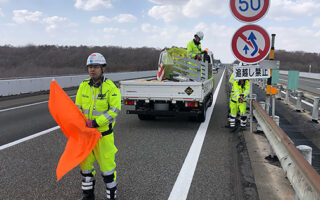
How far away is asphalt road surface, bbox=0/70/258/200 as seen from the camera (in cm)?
372

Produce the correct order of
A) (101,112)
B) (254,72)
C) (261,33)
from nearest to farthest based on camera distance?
(101,112)
(261,33)
(254,72)

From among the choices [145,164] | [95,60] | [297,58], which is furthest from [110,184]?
[297,58]

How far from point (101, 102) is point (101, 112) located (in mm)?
125

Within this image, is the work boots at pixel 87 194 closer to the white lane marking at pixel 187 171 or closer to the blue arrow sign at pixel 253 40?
the white lane marking at pixel 187 171

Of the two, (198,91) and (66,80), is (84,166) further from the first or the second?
(66,80)

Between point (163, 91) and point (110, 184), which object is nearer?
point (110, 184)

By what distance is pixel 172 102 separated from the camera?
23.7ft

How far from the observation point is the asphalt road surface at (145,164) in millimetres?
3723

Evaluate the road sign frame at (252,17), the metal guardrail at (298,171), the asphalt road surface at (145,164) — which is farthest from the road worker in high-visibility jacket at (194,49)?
the metal guardrail at (298,171)

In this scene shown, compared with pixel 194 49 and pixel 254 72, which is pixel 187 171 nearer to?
pixel 254 72

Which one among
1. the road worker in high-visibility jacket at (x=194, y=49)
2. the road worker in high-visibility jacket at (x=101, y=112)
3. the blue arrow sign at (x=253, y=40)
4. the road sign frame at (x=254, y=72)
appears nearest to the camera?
the road worker in high-visibility jacket at (x=101, y=112)

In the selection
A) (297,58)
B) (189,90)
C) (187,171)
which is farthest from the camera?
(297,58)

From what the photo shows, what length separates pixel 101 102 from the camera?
333cm

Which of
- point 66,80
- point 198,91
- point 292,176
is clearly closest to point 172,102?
point 198,91
